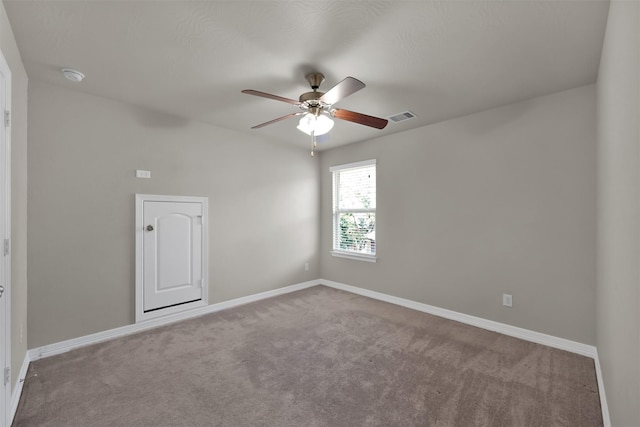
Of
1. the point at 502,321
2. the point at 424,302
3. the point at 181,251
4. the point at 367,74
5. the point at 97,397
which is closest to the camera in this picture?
the point at 97,397

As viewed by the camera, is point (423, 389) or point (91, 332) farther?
point (91, 332)

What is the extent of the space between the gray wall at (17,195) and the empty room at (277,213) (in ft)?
0.13

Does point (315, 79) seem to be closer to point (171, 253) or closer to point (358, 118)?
point (358, 118)

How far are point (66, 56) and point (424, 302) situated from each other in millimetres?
4422

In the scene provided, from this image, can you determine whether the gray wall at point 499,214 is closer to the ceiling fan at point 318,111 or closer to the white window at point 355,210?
the white window at point 355,210

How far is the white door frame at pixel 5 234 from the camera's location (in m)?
1.67

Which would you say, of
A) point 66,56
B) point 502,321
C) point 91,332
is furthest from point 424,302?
point 66,56

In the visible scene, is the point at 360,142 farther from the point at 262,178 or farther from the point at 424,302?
the point at 424,302

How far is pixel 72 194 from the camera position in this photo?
9.32ft


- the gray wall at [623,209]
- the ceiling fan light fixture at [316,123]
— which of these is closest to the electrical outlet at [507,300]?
the gray wall at [623,209]

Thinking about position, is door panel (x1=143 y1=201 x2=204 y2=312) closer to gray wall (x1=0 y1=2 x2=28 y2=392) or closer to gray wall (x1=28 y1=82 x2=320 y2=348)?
gray wall (x1=28 y1=82 x2=320 y2=348)

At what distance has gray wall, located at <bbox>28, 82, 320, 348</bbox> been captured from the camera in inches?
106

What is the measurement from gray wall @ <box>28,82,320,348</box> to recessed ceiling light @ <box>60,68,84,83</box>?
389mm

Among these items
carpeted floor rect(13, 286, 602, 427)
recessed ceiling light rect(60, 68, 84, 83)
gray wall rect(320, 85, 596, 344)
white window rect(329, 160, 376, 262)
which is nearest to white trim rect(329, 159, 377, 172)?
white window rect(329, 160, 376, 262)
